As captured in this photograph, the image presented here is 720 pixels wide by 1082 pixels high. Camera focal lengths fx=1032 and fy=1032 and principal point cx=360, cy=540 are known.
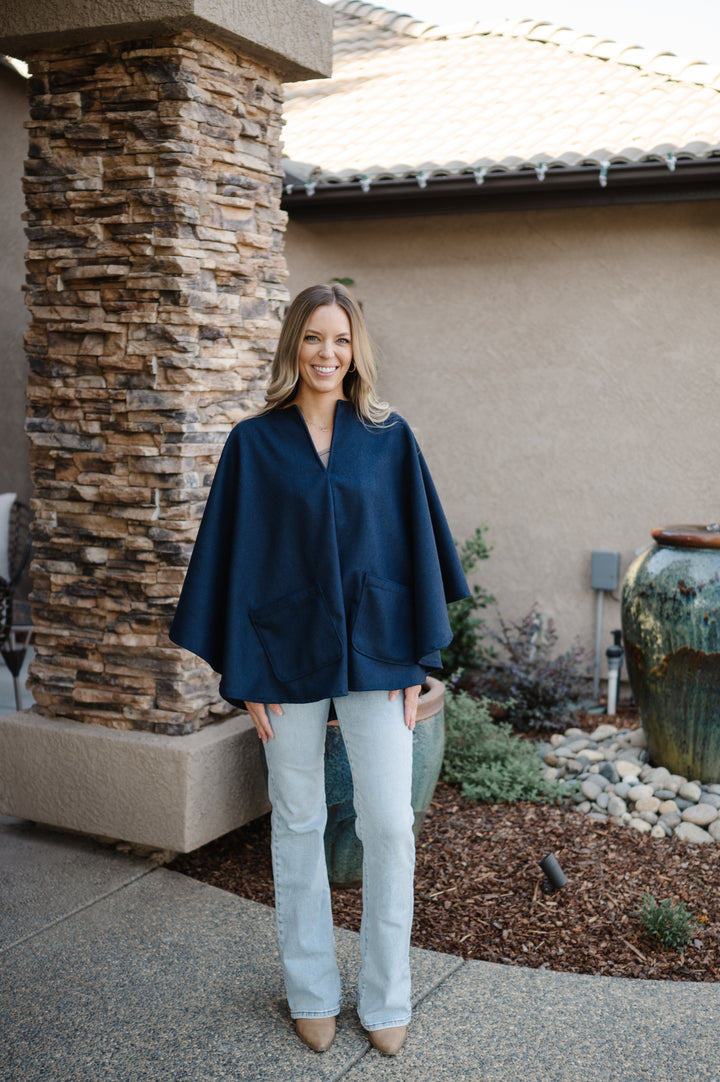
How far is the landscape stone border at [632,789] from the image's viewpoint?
4.47 metres

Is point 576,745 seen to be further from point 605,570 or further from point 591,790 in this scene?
point 605,570

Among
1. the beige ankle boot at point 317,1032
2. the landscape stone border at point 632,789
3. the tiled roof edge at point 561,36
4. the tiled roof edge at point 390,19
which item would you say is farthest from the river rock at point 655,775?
the tiled roof edge at point 390,19

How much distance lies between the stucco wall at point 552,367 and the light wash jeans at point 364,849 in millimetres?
3936

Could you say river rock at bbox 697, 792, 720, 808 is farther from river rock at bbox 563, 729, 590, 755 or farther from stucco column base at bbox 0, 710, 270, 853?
stucco column base at bbox 0, 710, 270, 853

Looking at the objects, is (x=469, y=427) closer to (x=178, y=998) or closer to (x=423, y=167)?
(x=423, y=167)

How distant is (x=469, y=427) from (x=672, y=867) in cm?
337

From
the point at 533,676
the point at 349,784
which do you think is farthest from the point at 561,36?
the point at 349,784

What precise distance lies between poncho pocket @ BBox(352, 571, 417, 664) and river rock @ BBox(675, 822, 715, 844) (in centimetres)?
222

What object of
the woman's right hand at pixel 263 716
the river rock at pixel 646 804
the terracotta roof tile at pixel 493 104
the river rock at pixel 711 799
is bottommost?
the river rock at pixel 646 804

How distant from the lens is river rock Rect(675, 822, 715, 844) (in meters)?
4.34

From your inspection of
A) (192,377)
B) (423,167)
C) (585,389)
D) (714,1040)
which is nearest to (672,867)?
(714,1040)

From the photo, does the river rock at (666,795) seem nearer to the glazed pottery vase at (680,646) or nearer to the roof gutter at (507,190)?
the glazed pottery vase at (680,646)

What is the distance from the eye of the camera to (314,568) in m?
2.71

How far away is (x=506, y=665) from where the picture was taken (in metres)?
5.98
